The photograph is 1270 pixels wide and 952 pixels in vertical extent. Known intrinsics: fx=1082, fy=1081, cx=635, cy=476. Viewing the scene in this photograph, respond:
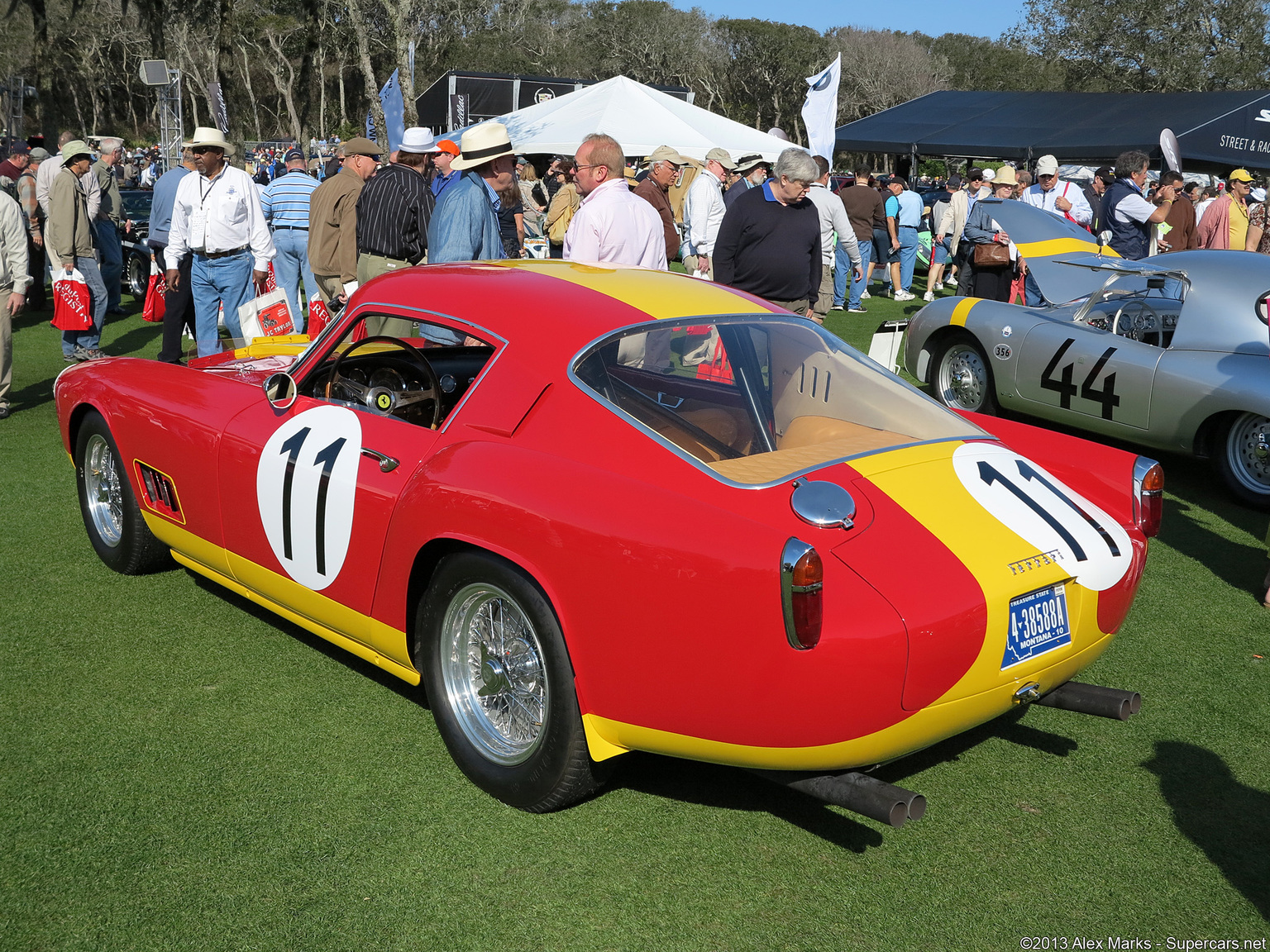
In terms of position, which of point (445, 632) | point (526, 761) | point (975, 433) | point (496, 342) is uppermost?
point (496, 342)

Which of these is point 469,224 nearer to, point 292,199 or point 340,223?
point 340,223

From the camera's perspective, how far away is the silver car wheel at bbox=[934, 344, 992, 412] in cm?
859

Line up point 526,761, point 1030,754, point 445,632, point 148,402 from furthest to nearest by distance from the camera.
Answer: point 148,402, point 1030,754, point 445,632, point 526,761

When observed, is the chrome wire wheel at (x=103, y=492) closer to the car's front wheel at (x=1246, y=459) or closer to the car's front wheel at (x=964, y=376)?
the car's front wheel at (x=964, y=376)

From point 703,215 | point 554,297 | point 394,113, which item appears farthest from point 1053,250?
point 394,113

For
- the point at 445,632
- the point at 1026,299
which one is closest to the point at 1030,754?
the point at 445,632

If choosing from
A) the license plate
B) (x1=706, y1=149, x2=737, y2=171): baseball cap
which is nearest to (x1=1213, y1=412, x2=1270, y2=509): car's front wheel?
the license plate

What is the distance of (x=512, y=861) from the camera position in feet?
9.97

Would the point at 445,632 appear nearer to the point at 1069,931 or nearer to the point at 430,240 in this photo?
the point at 1069,931

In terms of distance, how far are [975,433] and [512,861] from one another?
2001 millimetres

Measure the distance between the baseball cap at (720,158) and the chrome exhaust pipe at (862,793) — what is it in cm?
919

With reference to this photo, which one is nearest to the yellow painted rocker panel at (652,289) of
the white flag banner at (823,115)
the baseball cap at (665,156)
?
the baseball cap at (665,156)

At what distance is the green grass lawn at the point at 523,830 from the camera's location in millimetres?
2775

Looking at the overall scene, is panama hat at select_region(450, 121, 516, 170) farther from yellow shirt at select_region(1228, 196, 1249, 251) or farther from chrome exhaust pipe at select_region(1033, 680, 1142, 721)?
yellow shirt at select_region(1228, 196, 1249, 251)
